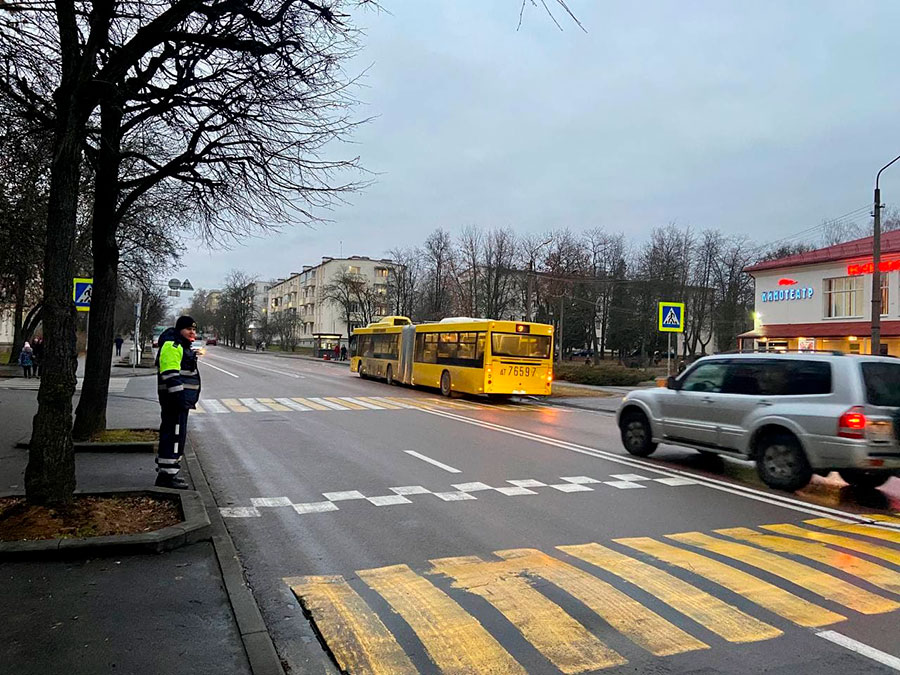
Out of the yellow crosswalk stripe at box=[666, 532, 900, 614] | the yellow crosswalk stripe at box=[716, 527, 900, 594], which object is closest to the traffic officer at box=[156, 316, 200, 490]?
the yellow crosswalk stripe at box=[666, 532, 900, 614]

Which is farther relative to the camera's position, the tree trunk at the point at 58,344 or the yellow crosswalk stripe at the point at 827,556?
the tree trunk at the point at 58,344

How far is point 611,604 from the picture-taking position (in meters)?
4.62

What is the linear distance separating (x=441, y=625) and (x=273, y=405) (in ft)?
54.1

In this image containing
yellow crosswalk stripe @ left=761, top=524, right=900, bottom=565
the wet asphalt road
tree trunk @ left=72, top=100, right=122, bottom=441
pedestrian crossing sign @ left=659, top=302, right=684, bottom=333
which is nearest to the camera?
the wet asphalt road

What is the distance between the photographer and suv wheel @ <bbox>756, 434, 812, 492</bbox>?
339 inches

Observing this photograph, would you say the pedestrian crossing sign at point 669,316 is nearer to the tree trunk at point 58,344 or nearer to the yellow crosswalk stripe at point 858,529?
the yellow crosswalk stripe at point 858,529

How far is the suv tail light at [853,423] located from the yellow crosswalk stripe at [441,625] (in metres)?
5.71

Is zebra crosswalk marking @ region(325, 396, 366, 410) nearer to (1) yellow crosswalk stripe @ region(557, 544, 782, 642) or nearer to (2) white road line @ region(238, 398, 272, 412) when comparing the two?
(2) white road line @ region(238, 398, 272, 412)

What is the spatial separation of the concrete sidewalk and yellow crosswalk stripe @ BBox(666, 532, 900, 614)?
13.1 feet

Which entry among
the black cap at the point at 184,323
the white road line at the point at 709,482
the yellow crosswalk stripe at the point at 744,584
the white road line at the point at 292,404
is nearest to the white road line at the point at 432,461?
the white road line at the point at 709,482

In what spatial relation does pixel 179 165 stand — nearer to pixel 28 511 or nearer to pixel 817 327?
pixel 28 511

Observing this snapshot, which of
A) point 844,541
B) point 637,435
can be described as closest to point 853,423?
point 844,541

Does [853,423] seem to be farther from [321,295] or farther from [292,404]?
[321,295]

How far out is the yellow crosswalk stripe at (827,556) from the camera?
207 inches
